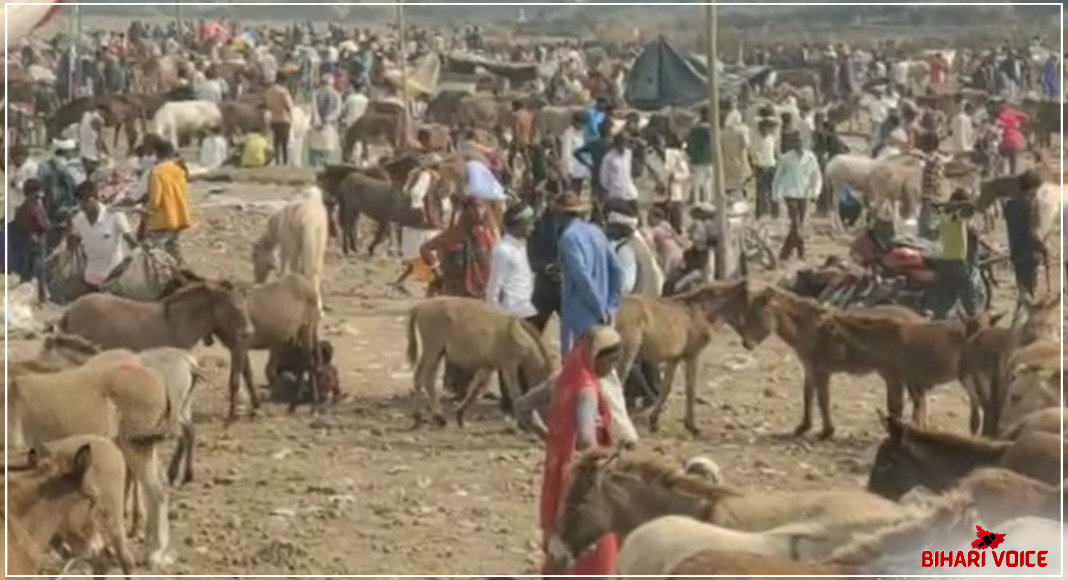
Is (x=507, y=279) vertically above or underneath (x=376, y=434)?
above

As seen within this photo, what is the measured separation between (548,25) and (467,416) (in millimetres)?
61657

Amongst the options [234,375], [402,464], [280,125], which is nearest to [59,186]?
[234,375]

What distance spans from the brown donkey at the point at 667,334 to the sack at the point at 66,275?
165 inches

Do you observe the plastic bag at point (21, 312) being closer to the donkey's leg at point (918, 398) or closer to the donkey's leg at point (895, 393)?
the donkey's leg at point (895, 393)

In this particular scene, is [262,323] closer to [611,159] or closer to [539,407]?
[539,407]

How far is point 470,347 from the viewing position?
11.4 meters

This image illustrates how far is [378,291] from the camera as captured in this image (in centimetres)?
1659

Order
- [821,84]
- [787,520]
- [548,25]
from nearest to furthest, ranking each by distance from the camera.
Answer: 1. [787,520]
2. [821,84]
3. [548,25]

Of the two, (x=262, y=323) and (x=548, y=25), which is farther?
(x=548, y=25)

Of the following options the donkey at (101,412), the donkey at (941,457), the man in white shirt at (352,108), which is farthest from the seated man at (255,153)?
the donkey at (941,457)

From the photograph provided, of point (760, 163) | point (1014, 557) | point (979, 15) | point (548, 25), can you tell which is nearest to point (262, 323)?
point (1014, 557)

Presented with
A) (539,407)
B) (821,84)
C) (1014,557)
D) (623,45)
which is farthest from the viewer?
(623,45)

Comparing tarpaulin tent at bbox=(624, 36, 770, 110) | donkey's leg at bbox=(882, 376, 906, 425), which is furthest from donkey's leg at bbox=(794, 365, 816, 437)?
tarpaulin tent at bbox=(624, 36, 770, 110)

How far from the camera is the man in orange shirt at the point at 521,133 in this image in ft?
76.4
